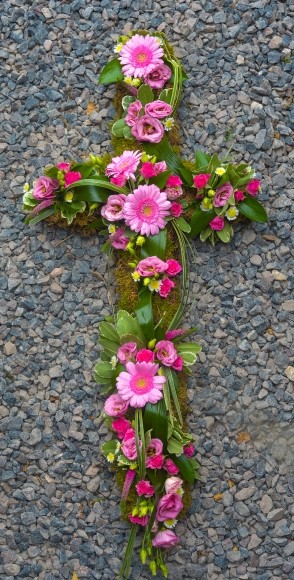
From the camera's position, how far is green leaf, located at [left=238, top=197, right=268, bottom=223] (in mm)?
2414

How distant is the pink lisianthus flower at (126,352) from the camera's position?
7.40 feet

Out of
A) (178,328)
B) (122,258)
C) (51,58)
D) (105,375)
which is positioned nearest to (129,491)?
(105,375)

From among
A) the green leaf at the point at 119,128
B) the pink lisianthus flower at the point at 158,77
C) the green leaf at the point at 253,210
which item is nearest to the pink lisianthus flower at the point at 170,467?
the green leaf at the point at 253,210

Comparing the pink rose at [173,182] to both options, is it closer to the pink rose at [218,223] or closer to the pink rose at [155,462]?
the pink rose at [218,223]

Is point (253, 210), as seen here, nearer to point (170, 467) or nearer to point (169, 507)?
point (170, 467)

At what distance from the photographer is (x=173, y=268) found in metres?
2.36

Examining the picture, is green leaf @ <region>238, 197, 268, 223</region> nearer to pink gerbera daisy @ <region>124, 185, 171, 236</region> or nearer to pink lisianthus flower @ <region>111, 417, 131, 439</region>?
pink gerbera daisy @ <region>124, 185, 171, 236</region>

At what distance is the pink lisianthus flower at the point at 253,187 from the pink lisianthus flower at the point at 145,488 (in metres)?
0.95

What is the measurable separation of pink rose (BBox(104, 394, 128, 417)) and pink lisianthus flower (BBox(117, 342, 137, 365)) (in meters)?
0.11

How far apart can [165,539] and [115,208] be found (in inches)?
39.6

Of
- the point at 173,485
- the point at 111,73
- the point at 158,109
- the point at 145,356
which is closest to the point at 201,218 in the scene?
the point at 158,109

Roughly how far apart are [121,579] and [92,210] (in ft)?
3.71

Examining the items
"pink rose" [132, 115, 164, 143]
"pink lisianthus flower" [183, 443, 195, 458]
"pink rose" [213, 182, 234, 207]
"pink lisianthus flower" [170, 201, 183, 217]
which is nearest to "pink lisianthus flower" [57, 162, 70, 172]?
"pink rose" [132, 115, 164, 143]

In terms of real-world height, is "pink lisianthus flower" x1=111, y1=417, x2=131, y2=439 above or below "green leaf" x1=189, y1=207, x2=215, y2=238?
below
